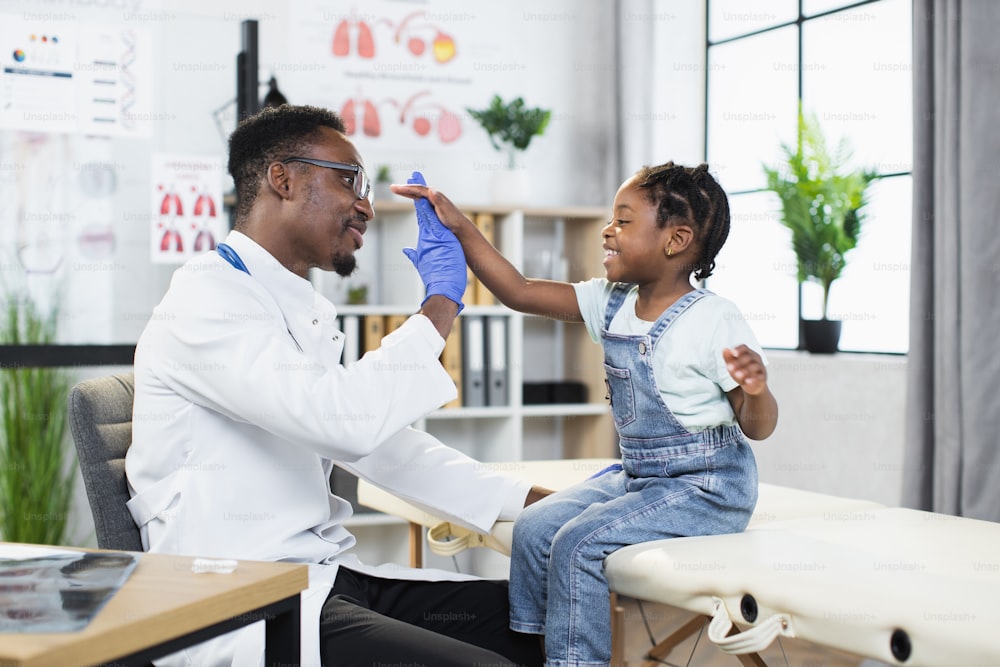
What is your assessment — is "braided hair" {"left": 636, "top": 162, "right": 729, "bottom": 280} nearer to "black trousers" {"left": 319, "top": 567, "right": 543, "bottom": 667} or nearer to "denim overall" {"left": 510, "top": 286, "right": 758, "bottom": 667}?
"denim overall" {"left": 510, "top": 286, "right": 758, "bottom": 667}

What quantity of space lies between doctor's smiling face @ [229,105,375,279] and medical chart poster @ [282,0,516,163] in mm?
2289

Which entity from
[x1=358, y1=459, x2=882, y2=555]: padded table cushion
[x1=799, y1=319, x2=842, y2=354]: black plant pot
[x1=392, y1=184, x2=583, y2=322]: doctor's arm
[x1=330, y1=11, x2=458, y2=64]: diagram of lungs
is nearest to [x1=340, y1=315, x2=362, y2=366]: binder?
[x1=330, y1=11, x2=458, y2=64]: diagram of lungs

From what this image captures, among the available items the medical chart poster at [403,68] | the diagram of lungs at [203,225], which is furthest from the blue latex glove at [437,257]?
the medical chart poster at [403,68]

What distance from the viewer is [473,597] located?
5.23 feet

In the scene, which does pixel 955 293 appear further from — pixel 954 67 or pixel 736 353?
pixel 736 353

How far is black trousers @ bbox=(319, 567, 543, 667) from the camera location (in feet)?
4.01

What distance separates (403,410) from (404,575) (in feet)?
1.11

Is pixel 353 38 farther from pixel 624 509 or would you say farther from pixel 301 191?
pixel 624 509

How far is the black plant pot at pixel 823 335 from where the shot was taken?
329 cm

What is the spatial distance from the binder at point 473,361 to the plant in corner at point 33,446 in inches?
56.4

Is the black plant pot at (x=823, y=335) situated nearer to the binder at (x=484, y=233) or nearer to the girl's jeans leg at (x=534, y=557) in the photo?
the binder at (x=484, y=233)

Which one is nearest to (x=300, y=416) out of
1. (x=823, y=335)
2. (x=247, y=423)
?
(x=247, y=423)

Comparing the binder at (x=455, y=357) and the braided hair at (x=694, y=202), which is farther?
the binder at (x=455, y=357)


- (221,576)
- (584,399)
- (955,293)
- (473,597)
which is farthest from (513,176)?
(221,576)
